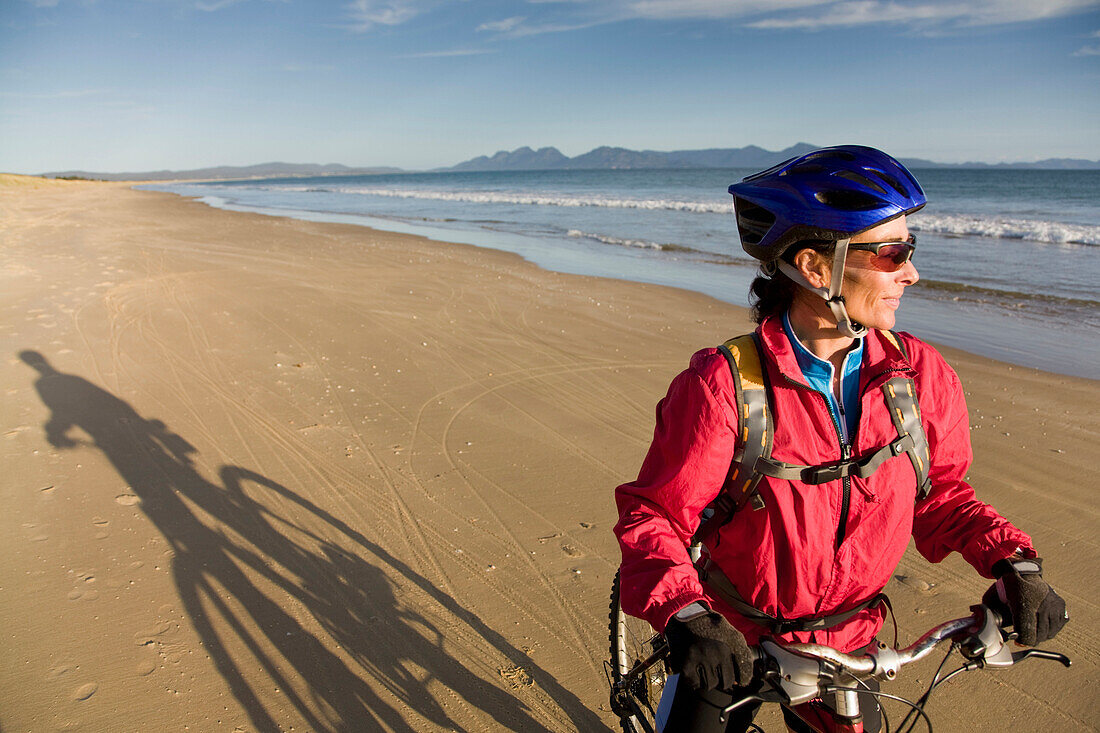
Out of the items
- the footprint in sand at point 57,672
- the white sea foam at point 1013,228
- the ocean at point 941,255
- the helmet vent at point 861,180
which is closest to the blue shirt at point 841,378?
the helmet vent at point 861,180

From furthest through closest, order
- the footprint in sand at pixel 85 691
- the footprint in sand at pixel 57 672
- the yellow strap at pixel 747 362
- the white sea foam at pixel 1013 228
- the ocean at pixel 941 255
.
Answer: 1. the white sea foam at pixel 1013 228
2. the ocean at pixel 941 255
3. the footprint in sand at pixel 57 672
4. the footprint in sand at pixel 85 691
5. the yellow strap at pixel 747 362

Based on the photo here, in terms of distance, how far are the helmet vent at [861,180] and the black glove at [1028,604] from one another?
1.03 meters

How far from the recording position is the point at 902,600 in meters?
3.63

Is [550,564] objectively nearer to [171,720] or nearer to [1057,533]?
[171,720]

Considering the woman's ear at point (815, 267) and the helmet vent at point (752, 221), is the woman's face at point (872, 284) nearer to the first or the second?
the woman's ear at point (815, 267)

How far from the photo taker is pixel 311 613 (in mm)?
3508

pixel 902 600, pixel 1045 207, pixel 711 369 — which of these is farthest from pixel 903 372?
pixel 1045 207

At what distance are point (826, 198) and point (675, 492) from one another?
90cm

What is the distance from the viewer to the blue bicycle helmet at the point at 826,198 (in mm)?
1743

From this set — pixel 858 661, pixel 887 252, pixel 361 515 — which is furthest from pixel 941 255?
pixel 858 661

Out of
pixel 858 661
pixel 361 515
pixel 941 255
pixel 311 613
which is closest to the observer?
pixel 858 661

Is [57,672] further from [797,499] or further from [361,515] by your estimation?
[797,499]

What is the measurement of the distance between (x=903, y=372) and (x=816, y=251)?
15.6 inches

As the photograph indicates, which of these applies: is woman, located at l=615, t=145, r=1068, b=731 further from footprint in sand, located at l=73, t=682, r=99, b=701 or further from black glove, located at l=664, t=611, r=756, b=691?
footprint in sand, located at l=73, t=682, r=99, b=701
